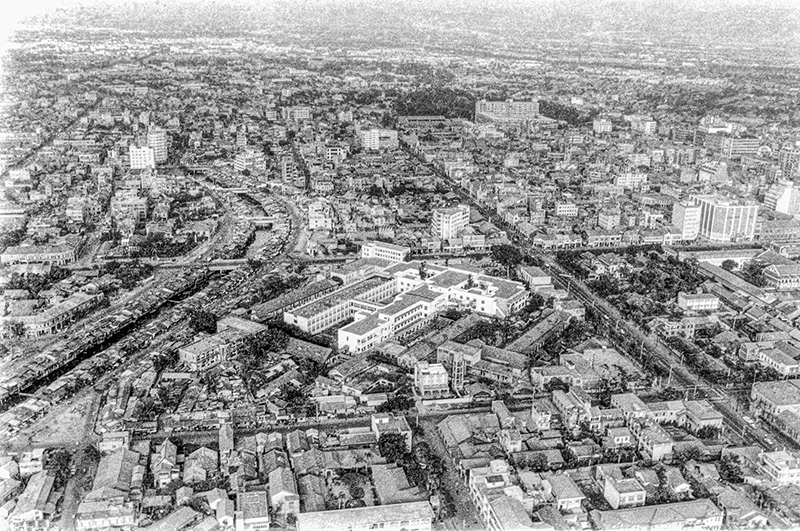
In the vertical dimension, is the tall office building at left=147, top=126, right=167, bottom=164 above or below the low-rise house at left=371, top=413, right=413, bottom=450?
above

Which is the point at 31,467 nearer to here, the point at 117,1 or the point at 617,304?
the point at 617,304

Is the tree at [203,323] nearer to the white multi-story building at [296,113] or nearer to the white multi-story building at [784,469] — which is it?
the white multi-story building at [784,469]

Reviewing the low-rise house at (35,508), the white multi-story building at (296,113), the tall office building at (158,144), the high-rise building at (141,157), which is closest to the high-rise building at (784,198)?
the high-rise building at (141,157)

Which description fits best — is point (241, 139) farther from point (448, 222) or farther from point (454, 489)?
point (454, 489)

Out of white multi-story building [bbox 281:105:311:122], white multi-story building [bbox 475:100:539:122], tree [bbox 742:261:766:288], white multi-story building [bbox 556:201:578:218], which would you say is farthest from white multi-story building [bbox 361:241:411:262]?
white multi-story building [bbox 475:100:539:122]

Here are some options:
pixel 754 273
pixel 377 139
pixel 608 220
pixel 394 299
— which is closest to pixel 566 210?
pixel 608 220

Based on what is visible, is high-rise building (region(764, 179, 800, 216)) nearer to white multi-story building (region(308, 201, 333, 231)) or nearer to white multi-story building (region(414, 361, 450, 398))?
white multi-story building (region(308, 201, 333, 231))
